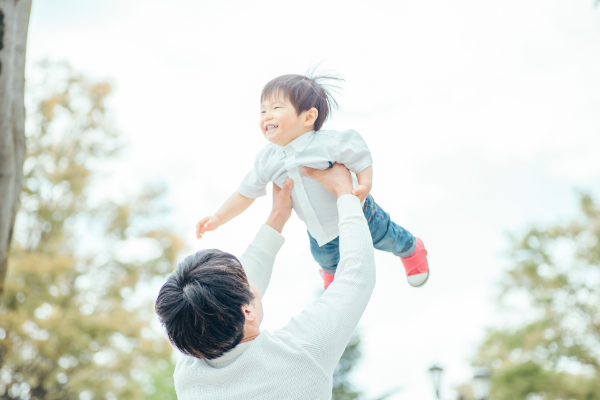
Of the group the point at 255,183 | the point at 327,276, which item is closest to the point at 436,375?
the point at 327,276

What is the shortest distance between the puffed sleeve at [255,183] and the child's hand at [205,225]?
21 cm

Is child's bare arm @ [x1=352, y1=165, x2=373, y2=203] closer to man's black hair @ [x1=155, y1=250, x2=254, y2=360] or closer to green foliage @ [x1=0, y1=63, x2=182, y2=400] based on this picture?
man's black hair @ [x1=155, y1=250, x2=254, y2=360]

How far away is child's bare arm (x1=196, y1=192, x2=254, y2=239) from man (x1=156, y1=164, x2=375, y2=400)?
0.74 metres

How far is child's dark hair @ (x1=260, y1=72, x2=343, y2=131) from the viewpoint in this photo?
2.33 m

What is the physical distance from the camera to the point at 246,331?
165 centimetres

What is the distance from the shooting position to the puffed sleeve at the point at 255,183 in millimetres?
2535

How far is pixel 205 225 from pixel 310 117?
0.70 meters

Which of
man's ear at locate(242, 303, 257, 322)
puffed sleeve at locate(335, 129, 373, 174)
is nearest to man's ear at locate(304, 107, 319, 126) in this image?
puffed sleeve at locate(335, 129, 373, 174)

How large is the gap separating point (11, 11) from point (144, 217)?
31.2 ft

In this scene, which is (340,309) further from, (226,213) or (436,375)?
(436,375)

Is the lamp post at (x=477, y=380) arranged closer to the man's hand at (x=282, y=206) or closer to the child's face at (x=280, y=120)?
the man's hand at (x=282, y=206)

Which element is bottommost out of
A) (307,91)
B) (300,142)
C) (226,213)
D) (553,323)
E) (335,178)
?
(226,213)

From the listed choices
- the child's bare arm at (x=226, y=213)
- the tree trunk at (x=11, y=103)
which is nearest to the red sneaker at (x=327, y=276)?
the child's bare arm at (x=226, y=213)

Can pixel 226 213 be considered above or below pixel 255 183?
below
